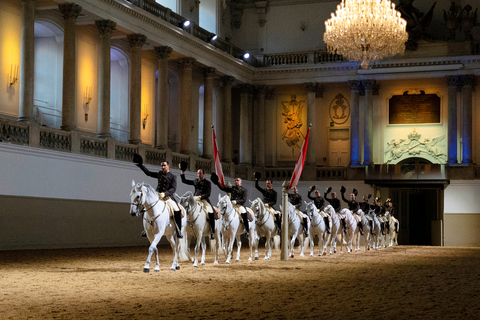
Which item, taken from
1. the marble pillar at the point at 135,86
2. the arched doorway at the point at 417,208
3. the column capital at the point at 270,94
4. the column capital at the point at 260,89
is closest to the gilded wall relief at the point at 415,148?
the arched doorway at the point at 417,208

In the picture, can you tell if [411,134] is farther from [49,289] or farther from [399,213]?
[49,289]

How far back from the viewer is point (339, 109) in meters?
39.6

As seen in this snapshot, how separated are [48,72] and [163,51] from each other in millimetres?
5666

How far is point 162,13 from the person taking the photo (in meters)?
29.5

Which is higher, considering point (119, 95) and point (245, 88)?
point (245, 88)

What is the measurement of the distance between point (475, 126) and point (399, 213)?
Result: 20.6ft

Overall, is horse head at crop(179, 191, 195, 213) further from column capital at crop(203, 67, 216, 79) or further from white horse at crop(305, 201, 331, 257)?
column capital at crop(203, 67, 216, 79)

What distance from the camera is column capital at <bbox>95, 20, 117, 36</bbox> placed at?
998 inches

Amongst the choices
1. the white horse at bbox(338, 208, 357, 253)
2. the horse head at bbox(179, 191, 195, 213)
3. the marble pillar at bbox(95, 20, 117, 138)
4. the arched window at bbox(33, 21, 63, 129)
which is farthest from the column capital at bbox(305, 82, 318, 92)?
the horse head at bbox(179, 191, 195, 213)

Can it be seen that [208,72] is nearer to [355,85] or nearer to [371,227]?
[355,85]

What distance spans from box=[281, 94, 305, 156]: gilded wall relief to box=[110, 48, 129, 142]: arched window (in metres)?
12.4

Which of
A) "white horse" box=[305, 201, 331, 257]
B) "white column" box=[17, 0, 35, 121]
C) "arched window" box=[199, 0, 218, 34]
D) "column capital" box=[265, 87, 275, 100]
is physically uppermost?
"arched window" box=[199, 0, 218, 34]

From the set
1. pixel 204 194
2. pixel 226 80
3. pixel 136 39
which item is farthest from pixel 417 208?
pixel 204 194

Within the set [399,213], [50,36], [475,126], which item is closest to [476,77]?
[475,126]
